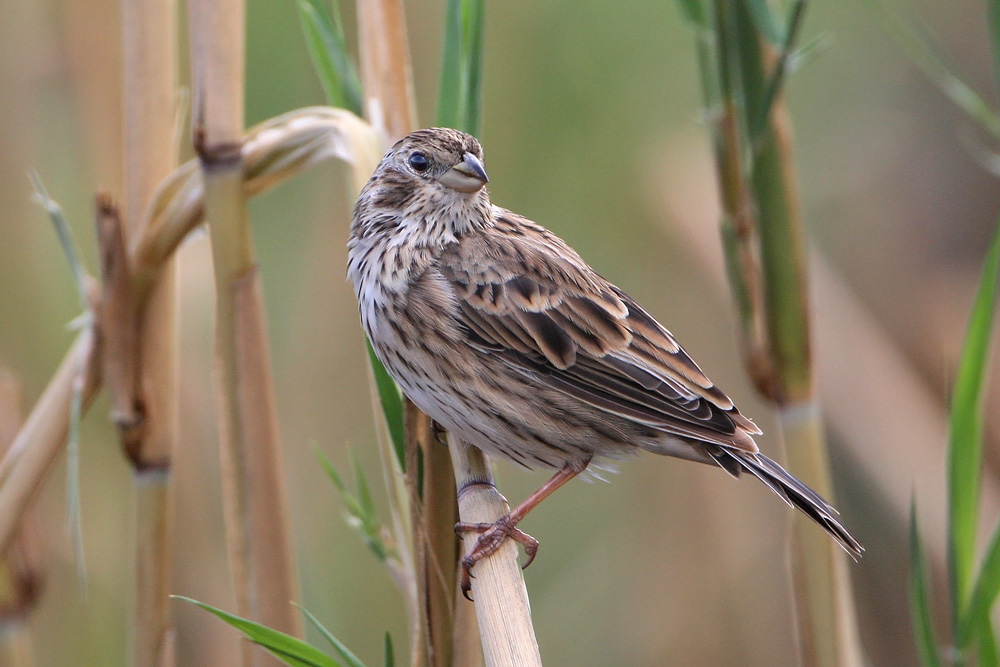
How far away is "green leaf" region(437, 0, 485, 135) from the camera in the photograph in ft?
6.43

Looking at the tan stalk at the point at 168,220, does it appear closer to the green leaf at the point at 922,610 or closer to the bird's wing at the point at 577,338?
the bird's wing at the point at 577,338

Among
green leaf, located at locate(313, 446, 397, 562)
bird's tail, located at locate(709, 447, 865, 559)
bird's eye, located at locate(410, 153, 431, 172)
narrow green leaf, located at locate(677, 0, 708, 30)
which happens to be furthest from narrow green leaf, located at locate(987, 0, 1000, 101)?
green leaf, located at locate(313, 446, 397, 562)

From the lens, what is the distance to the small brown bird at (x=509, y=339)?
2.14 meters

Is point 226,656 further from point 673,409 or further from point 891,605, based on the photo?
point 891,605

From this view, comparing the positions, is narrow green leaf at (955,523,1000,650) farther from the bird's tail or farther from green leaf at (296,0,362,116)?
green leaf at (296,0,362,116)

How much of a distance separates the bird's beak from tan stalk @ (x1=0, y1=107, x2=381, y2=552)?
247 millimetres

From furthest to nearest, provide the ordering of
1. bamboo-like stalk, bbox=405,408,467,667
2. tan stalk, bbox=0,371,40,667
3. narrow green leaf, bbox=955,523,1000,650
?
1. tan stalk, bbox=0,371,40,667
2. narrow green leaf, bbox=955,523,1000,650
3. bamboo-like stalk, bbox=405,408,467,667

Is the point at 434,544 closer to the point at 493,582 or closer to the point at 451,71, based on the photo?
the point at 493,582

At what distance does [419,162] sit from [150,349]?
732mm

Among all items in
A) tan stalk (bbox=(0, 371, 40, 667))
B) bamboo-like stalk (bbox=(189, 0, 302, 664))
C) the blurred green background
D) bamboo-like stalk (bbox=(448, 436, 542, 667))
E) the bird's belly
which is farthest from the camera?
the blurred green background

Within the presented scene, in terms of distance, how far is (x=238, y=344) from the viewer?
198 centimetres

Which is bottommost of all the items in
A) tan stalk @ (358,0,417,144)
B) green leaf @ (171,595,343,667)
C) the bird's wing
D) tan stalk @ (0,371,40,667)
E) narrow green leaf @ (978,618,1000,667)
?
tan stalk @ (0,371,40,667)

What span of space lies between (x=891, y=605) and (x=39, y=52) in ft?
11.6

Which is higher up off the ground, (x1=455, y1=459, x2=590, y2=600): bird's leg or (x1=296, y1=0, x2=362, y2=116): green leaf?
(x1=296, y1=0, x2=362, y2=116): green leaf
